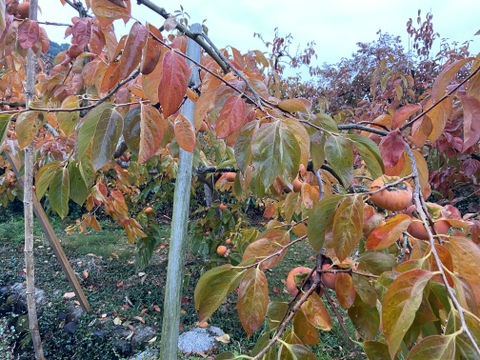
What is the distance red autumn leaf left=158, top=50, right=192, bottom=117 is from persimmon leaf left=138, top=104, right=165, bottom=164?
0.08 metres

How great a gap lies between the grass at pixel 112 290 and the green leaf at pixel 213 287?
1.65 meters

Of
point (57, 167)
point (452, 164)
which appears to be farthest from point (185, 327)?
point (452, 164)

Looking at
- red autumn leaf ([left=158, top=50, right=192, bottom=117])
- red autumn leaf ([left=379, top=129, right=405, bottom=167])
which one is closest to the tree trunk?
red autumn leaf ([left=158, top=50, right=192, bottom=117])

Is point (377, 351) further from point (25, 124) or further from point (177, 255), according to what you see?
point (25, 124)

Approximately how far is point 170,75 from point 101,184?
1358mm

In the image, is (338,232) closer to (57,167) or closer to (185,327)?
(57,167)

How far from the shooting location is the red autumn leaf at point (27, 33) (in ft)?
3.10

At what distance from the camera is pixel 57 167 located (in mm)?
712

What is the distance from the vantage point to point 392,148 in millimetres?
569

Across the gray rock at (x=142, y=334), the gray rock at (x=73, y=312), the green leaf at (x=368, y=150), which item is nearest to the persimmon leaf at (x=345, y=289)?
the green leaf at (x=368, y=150)

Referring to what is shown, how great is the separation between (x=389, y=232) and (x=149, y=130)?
0.39m

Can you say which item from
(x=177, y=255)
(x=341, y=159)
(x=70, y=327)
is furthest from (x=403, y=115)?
(x=70, y=327)

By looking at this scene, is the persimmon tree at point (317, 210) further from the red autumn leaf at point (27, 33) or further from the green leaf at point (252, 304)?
the red autumn leaf at point (27, 33)

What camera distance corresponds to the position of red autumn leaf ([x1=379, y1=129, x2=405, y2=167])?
1.84ft
